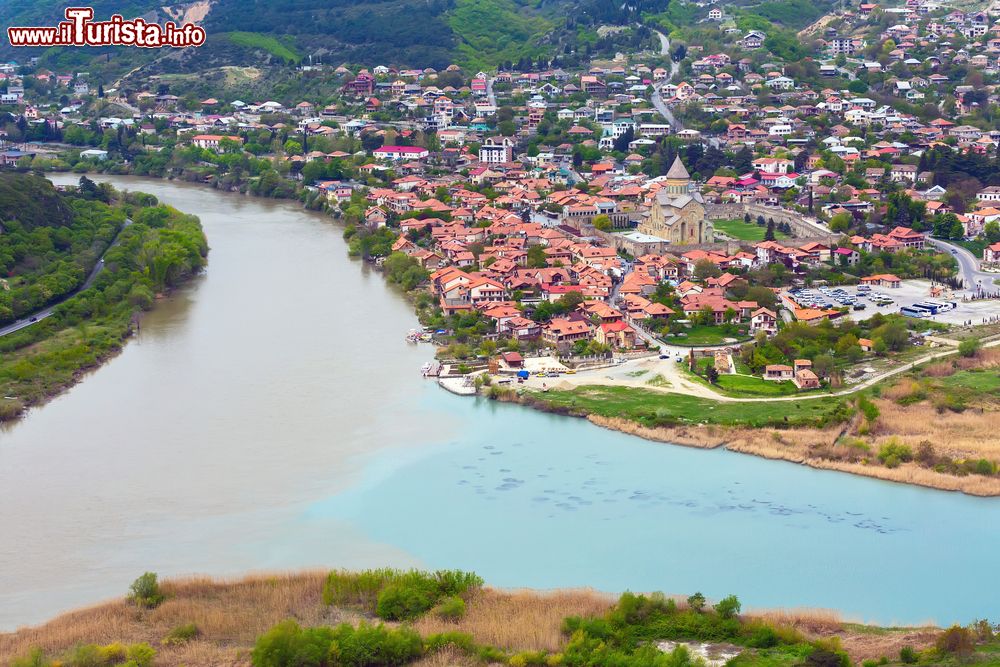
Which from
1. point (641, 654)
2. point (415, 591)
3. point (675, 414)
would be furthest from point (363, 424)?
point (641, 654)

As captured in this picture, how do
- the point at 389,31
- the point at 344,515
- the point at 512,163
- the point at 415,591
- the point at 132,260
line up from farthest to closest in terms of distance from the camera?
the point at 389,31 → the point at 512,163 → the point at 132,260 → the point at 344,515 → the point at 415,591

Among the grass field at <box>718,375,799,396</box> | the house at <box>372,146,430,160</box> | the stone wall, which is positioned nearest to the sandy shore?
the grass field at <box>718,375,799,396</box>

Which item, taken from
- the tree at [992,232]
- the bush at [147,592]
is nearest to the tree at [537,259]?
the tree at [992,232]

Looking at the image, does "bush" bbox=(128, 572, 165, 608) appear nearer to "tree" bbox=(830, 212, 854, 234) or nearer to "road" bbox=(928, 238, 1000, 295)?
"road" bbox=(928, 238, 1000, 295)

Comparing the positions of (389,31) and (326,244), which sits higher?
(389,31)

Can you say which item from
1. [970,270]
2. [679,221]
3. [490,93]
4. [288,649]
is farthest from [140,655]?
[490,93]

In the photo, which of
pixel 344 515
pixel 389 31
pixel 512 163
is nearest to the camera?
pixel 344 515

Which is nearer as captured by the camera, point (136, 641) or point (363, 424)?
point (136, 641)

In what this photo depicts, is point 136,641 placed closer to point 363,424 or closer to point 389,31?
point 363,424
